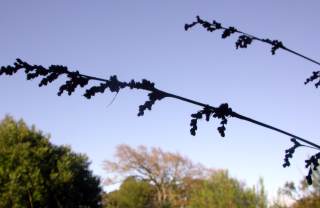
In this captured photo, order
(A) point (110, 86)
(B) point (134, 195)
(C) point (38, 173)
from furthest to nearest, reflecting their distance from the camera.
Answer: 1. (B) point (134, 195)
2. (C) point (38, 173)
3. (A) point (110, 86)

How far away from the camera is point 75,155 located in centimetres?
3067

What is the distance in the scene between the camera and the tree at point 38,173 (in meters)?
25.0

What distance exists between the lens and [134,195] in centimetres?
5438

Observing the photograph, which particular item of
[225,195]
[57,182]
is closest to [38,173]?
[57,182]

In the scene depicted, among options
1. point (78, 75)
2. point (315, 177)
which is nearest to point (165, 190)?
point (315, 177)

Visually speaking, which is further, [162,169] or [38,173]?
[162,169]

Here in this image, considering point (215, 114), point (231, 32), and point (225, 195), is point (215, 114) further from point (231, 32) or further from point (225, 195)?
point (225, 195)

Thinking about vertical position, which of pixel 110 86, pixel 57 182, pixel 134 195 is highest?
pixel 134 195

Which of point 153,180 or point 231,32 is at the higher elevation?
point 153,180

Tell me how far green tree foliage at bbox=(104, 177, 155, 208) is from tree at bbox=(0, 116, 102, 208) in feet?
76.3

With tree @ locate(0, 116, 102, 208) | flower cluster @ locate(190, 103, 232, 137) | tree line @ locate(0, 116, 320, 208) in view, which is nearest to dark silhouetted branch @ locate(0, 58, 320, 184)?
flower cluster @ locate(190, 103, 232, 137)

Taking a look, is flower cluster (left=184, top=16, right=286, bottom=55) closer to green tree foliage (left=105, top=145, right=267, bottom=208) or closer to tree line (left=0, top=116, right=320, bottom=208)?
tree line (left=0, top=116, right=320, bottom=208)

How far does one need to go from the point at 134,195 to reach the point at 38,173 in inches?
1184

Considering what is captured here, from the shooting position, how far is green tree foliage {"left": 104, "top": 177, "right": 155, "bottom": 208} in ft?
178
